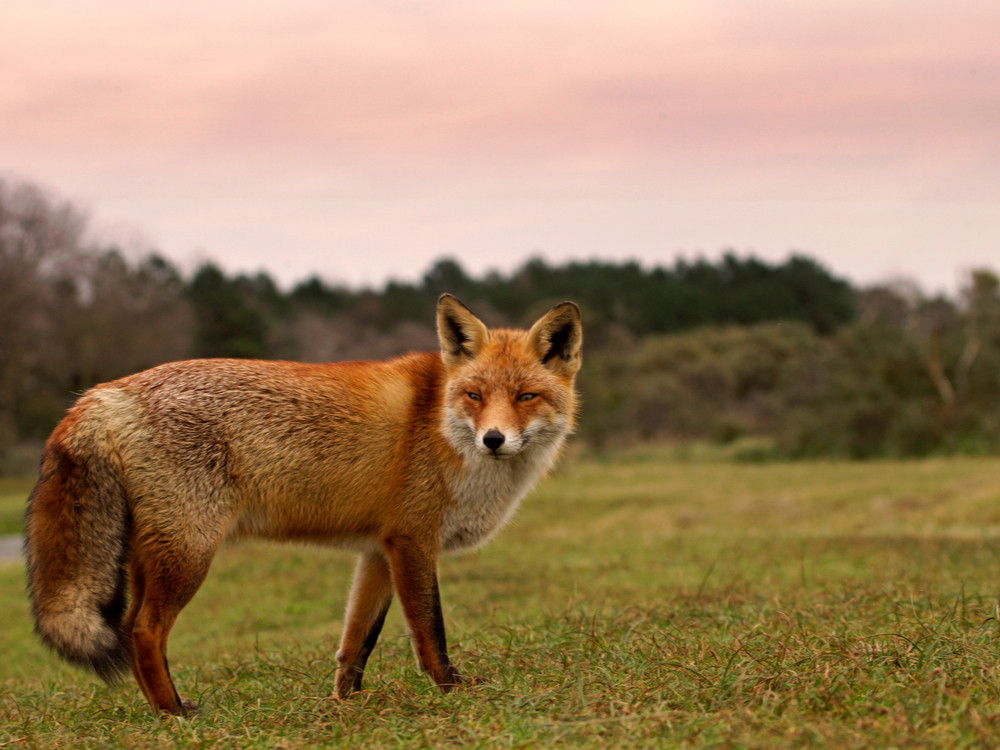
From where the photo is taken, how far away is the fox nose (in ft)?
15.3

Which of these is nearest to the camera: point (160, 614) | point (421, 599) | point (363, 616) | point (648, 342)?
point (160, 614)

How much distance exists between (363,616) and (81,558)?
1.46 m

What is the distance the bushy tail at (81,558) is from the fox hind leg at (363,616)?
1098 mm

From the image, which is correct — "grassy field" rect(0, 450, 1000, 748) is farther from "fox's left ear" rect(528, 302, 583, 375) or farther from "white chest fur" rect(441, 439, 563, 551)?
"fox's left ear" rect(528, 302, 583, 375)

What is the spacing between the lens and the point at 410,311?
61.1 m

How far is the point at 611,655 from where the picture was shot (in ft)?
15.6

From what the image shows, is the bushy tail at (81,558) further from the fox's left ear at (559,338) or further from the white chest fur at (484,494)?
the fox's left ear at (559,338)

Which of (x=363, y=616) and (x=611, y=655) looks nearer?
(x=611, y=655)

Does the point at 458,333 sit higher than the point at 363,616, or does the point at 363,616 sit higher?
the point at 458,333

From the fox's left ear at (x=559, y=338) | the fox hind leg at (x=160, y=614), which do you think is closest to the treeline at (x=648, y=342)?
the fox's left ear at (x=559, y=338)

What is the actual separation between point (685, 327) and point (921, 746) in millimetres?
56993

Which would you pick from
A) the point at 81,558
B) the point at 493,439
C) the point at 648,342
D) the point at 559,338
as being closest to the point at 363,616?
the point at 493,439

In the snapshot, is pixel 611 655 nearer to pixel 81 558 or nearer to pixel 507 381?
pixel 507 381

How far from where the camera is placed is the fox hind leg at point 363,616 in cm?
509
